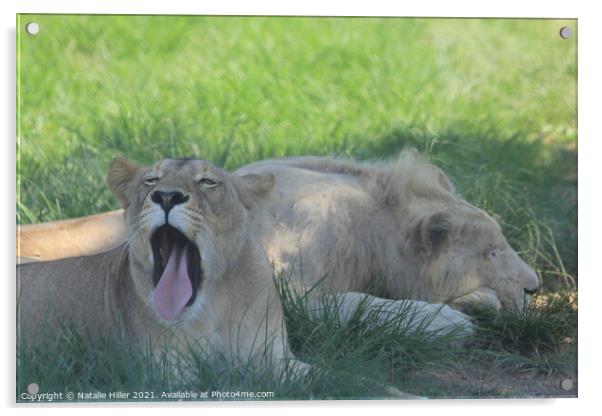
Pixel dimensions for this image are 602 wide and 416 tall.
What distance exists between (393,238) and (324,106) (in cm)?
95

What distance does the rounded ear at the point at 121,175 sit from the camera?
15.6 ft

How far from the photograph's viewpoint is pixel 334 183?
575 cm

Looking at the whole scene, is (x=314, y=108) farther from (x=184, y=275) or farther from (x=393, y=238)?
(x=184, y=275)

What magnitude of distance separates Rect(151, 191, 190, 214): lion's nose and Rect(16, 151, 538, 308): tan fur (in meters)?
0.96

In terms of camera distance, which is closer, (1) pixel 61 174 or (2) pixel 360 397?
(2) pixel 360 397

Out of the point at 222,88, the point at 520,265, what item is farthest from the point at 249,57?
the point at 520,265

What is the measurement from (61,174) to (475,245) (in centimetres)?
172

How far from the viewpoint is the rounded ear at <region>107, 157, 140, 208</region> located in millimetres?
4762

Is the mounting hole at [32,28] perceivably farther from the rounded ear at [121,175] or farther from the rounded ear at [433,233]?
the rounded ear at [433,233]

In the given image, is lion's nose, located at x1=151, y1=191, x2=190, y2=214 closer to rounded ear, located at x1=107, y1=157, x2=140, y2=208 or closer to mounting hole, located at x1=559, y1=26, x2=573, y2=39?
rounded ear, located at x1=107, y1=157, x2=140, y2=208

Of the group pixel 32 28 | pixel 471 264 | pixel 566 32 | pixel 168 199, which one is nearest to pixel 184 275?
pixel 168 199

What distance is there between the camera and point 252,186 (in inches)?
190

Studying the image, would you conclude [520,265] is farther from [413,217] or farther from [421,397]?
[421,397]

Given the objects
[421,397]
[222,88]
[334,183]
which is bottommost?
[421,397]
